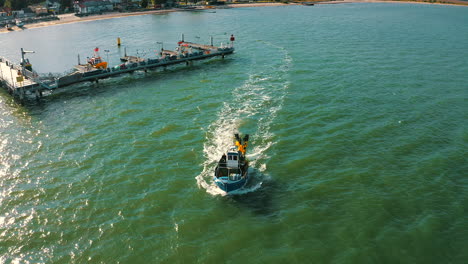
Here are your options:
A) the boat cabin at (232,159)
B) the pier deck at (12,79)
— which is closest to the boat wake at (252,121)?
the boat cabin at (232,159)

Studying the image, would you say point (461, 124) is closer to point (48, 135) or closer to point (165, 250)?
point (165, 250)

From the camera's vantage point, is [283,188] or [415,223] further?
[283,188]

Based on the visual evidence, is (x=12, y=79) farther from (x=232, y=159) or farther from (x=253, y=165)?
(x=253, y=165)

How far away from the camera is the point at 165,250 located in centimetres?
3725

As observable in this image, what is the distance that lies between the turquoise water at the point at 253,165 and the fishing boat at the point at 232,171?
5.38 feet

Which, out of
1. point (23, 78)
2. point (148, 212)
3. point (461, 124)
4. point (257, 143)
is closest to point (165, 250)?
point (148, 212)

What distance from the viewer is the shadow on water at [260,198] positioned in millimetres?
42312

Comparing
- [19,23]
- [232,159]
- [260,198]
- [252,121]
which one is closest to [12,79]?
[252,121]

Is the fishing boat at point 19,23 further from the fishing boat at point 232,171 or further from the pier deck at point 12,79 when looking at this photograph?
the fishing boat at point 232,171

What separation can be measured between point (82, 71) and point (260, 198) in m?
65.4

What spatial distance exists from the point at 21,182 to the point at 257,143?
106ft

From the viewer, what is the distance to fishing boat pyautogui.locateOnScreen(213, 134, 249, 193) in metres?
44.4

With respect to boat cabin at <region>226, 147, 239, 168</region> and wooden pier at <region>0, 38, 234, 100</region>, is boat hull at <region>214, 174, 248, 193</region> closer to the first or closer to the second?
boat cabin at <region>226, 147, 239, 168</region>

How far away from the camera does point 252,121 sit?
63156 mm
